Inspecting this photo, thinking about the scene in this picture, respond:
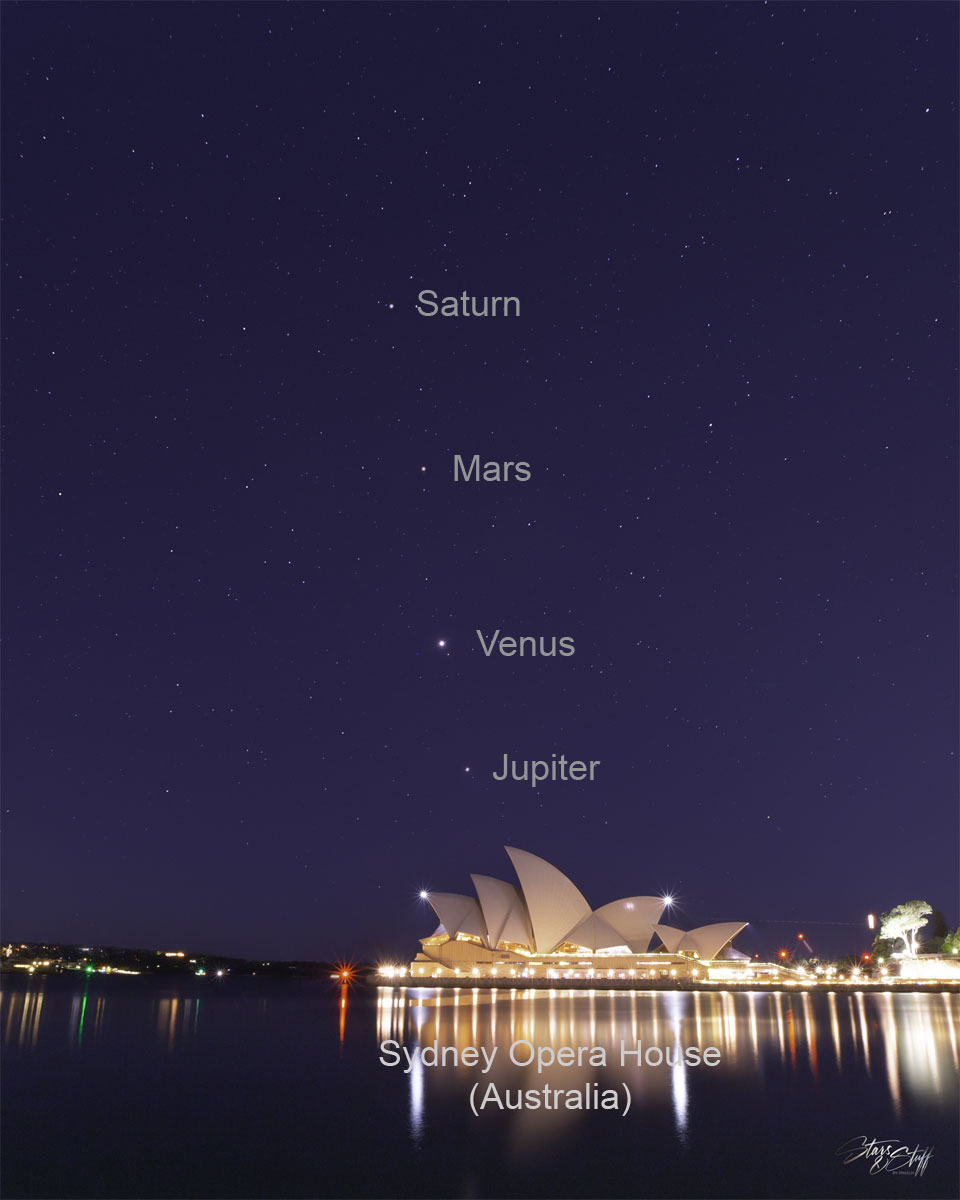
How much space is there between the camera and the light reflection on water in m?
23.3

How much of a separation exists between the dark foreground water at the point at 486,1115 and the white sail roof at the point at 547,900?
2705cm

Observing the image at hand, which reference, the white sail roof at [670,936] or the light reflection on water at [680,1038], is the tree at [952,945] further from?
the white sail roof at [670,936]

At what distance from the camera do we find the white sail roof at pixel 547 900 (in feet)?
220

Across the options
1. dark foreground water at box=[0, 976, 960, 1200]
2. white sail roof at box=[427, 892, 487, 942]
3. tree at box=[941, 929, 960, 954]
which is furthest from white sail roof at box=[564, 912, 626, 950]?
dark foreground water at box=[0, 976, 960, 1200]

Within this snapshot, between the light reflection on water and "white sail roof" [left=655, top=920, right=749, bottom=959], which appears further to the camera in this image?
"white sail roof" [left=655, top=920, right=749, bottom=959]

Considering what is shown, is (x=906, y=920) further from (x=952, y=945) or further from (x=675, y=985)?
(x=675, y=985)

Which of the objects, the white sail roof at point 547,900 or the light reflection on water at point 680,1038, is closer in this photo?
the light reflection on water at point 680,1038

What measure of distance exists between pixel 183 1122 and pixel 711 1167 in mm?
11641

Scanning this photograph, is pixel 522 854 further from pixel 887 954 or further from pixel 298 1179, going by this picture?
pixel 298 1179

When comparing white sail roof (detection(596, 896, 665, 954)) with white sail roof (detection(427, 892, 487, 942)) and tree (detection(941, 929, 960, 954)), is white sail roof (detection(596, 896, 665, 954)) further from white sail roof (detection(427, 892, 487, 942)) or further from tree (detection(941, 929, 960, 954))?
tree (detection(941, 929, 960, 954))

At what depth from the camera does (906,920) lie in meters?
73.8

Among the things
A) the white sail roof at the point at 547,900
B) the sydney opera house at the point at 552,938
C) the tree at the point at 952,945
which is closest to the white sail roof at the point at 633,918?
the sydney opera house at the point at 552,938

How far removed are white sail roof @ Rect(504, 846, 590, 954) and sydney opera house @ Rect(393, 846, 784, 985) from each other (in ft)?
0.24

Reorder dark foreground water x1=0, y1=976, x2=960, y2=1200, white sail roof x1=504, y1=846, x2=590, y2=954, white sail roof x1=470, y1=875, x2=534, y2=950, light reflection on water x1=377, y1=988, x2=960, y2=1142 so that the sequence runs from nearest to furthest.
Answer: dark foreground water x1=0, y1=976, x2=960, y2=1200, light reflection on water x1=377, y1=988, x2=960, y2=1142, white sail roof x1=504, y1=846, x2=590, y2=954, white sail roof x1=470, y1=875, x2=534, y2=950
